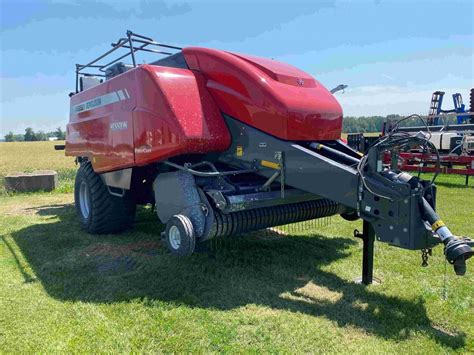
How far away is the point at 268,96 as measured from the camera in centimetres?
386

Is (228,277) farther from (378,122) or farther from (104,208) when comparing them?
(378,122)

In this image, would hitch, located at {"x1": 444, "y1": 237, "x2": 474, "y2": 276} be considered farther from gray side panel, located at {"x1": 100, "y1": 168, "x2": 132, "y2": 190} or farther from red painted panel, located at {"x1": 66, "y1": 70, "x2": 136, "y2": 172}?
gray side panel, located at {"x1": 100, "y1": 168, "x2": 132, "y2": 190}

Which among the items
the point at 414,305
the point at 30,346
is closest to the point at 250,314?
the point at 414,305

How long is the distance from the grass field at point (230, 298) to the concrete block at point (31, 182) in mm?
5520

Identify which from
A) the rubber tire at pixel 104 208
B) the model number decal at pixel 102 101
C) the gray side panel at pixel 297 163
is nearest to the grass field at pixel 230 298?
the rubber tire at pixel 104 208

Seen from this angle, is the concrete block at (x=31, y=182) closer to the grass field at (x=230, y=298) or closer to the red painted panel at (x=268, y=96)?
the grass field at (x=230, y=298)

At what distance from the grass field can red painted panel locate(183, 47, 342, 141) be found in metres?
1.41

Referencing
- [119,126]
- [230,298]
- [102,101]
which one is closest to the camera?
[230,298]

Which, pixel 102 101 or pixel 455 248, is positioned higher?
pixel 102 101

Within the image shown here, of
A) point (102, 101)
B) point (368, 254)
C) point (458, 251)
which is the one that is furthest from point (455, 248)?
point (102, 101)

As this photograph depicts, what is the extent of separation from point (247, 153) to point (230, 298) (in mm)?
1361

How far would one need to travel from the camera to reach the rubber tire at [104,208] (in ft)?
18.6

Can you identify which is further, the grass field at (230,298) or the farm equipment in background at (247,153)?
the farm equipment in background at (247,153)

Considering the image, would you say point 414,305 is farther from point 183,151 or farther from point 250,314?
point 183,151
